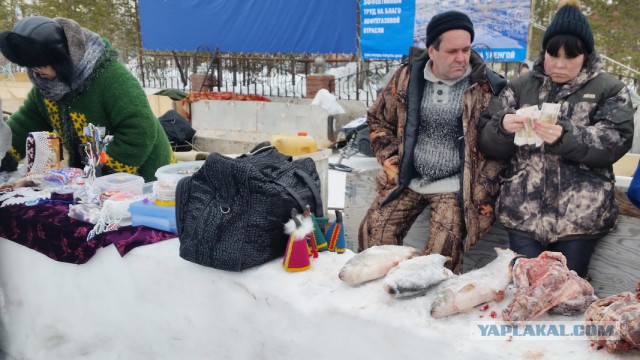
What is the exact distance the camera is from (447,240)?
9.13 ft

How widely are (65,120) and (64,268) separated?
1.14 metres

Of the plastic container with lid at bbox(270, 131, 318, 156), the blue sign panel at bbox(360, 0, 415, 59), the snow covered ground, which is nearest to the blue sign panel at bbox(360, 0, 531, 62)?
the blue sign panel at bbox(360, 0, 415, 59)

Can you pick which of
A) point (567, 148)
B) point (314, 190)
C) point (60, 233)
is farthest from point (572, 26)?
point (60, 233)

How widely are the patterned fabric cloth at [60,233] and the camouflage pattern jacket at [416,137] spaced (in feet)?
4.34

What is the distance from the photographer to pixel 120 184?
111 inches

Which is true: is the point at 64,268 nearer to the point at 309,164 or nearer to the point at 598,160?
the point at 309,164

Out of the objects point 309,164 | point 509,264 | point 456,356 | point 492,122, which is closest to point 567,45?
point 492,122

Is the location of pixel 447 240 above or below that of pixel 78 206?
below

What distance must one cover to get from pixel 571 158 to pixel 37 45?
2.91 metres

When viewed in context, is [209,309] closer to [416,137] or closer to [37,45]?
[416,137]

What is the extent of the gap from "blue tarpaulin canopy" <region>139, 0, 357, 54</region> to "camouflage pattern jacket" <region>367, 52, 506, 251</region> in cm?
896

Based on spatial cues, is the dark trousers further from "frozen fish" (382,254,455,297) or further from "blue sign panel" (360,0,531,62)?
"blue sign panel" (360,0,531,62)

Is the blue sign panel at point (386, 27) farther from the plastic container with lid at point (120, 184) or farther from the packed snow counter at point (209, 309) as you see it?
the plastic container with lid at point (120, 184)

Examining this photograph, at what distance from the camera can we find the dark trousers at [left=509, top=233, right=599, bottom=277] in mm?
2389
